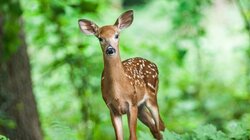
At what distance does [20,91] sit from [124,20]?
256 cm

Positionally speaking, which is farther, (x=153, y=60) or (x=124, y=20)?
(x=153, y=60)

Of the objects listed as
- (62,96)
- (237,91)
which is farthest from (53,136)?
(237,91)

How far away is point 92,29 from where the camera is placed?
339cm

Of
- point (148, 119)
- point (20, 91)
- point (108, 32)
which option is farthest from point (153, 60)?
point (108, 32)

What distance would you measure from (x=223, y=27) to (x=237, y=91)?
6.00 meters

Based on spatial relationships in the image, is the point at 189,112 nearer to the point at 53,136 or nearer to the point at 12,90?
the point at 12,90

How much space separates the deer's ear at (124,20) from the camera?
3.42 meters

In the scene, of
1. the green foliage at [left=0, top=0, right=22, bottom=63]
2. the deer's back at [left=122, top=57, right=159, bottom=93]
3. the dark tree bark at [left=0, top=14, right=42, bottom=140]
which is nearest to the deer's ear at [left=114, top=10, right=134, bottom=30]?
the deer's back at [left=122, top=57, right=159, bottom=93]

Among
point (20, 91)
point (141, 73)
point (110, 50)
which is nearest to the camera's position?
point (110, 50)

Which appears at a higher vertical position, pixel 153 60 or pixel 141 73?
pixel 141 73

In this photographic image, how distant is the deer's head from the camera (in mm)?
3281

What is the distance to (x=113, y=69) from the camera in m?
3.34

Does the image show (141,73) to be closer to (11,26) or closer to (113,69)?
(113,69)

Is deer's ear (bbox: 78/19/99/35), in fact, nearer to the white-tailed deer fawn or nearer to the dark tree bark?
the white-tailed deer fawn
